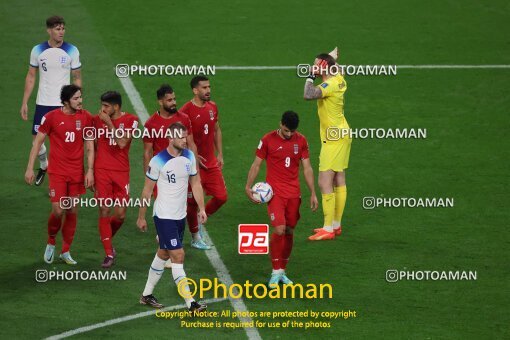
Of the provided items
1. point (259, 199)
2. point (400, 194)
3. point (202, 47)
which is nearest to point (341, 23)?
point (202, 47)

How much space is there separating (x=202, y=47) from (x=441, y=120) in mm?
6229

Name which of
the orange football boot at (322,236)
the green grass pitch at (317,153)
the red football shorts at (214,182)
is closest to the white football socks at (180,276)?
the green grass pitch at (317,153)

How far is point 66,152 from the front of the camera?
56.7 ft

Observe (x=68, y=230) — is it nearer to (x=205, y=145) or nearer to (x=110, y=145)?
(x=110, y=145)

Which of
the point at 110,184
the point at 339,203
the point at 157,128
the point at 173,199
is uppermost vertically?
the point at 157,128

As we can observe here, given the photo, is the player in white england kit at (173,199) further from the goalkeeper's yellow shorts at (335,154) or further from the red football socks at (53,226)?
the goalkeeper's yellow shorts at (335,154)

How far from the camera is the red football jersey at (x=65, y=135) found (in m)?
17.2

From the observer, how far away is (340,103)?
1889 centimetres

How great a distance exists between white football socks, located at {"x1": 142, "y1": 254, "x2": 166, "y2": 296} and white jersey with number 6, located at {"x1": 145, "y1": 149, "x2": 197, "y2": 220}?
61cm

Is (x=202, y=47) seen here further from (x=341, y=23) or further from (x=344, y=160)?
(x=344, y=160)

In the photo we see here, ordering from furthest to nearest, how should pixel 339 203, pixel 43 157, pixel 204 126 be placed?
pixel 43 157
pixel 339 203
pixel 204 126

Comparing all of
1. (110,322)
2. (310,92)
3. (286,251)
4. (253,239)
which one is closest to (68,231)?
(110,322)

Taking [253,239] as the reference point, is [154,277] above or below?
below

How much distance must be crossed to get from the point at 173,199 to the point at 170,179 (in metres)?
0.26
